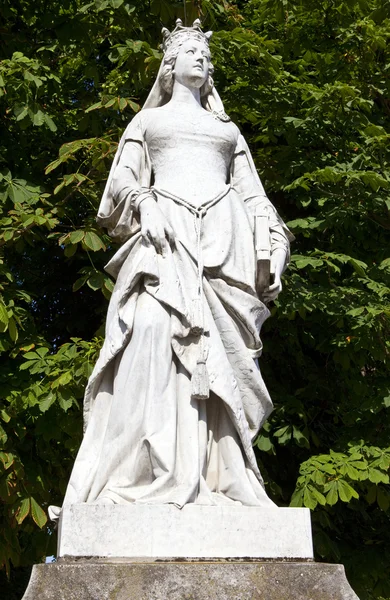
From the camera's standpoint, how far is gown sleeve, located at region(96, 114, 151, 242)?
578 centimetres

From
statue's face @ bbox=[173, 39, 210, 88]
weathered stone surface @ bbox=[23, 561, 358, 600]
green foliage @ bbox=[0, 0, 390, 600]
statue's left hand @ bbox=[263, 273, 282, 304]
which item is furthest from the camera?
green foliage @ bbox=[0, 0, 390, 600]

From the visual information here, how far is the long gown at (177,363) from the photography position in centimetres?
520

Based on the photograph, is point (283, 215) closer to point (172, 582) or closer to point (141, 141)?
point (141, 141)

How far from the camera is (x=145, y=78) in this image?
9188mm

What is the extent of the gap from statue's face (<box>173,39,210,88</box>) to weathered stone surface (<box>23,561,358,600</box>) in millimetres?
2891

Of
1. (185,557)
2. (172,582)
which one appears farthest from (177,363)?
(172,582)

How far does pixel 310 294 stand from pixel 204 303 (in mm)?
3537

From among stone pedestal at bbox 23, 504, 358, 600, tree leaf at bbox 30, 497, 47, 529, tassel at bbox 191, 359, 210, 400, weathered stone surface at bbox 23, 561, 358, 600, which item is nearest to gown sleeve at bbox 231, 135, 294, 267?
tassel at bbox 191, 359, 210, 400

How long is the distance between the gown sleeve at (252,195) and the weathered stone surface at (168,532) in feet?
5.42

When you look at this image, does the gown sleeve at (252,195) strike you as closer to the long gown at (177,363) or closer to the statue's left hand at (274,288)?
the long gown at (177,363)

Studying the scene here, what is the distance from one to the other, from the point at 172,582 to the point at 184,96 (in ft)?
9.64

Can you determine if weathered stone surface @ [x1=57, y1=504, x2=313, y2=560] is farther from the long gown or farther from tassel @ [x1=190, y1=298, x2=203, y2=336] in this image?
tassel @ [x1=190, y1=298, x2=203, y2=336]

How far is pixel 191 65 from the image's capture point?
620cm

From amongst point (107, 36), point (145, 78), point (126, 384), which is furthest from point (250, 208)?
point (107, 36)
